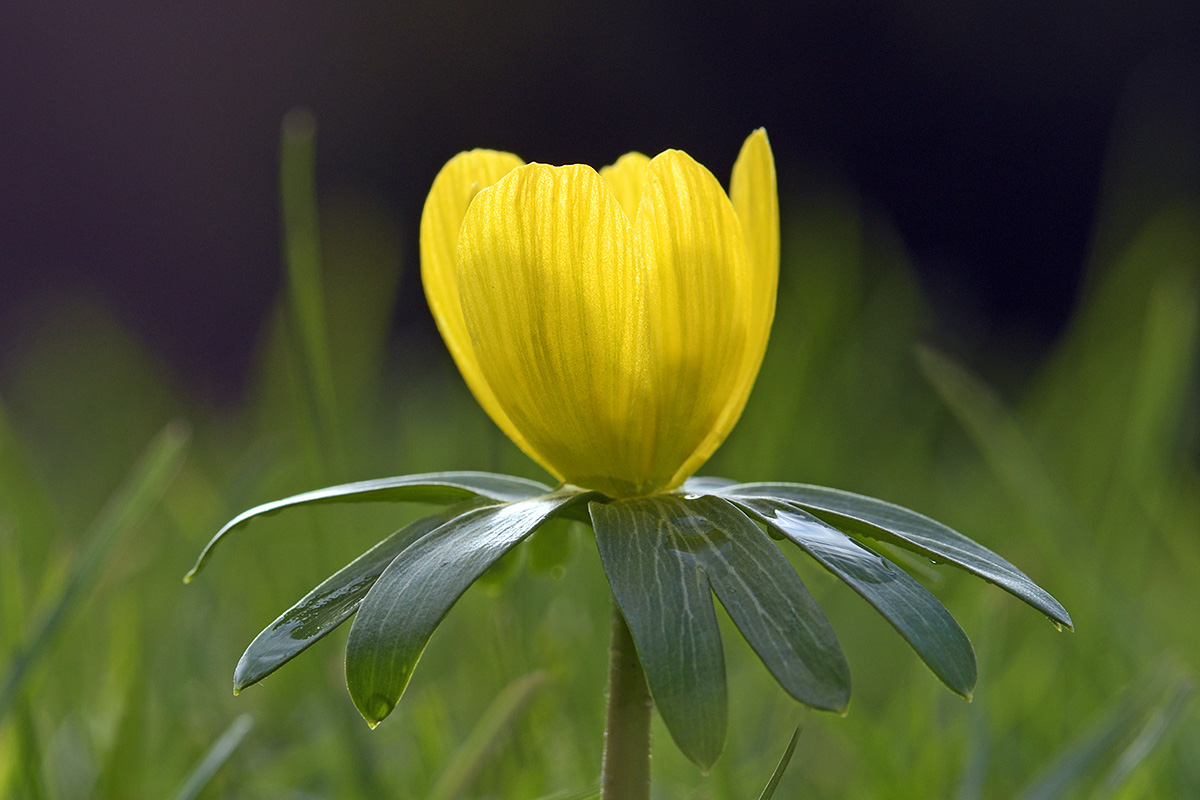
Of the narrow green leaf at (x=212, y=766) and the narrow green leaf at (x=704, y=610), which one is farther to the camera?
the narrow green leaf at (x=212, y=766)

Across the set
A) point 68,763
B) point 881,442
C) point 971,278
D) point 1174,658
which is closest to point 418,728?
point 68,763

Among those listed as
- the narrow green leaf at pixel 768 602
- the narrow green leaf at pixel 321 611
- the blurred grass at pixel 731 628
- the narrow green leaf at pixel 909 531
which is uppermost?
the narrow green leaf at pixel 909 531

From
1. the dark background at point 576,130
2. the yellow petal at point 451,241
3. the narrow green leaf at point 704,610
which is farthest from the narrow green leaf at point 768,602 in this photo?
the dark background at point 576,130

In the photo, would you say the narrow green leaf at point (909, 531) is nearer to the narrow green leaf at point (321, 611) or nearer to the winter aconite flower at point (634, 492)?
the winter aconite flower at point (634, 492)

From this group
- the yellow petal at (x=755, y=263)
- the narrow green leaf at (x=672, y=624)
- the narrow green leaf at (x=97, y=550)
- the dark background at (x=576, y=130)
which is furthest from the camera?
the dark background at (x=576, y=130)

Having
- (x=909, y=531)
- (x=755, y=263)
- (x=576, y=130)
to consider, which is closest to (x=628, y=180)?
(x=755, y=263)

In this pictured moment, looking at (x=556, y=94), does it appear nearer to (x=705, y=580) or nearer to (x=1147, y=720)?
(x=1147, y=720)
